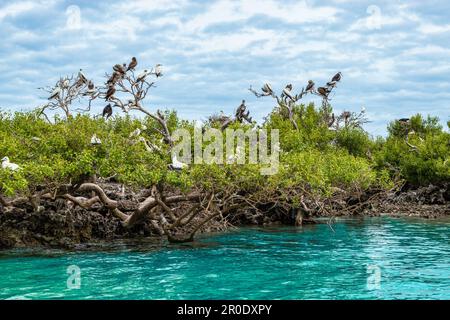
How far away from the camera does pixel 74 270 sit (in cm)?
1761

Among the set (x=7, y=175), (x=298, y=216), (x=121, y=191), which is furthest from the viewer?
(x=298, y=216)

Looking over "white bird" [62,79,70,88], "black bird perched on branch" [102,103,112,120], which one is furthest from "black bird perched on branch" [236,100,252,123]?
"white bird" [62,79,70,88]

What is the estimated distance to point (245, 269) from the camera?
58.7 feet

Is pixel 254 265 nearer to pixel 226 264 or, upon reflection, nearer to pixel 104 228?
pixel 226 264

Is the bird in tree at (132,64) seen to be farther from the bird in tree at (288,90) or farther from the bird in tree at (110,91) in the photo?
the bird in tree at (288,90)

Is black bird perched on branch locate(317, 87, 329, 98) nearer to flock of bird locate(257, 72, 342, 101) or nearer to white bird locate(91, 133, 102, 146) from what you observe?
flock of bird locate(257, 72, 342, 101)
